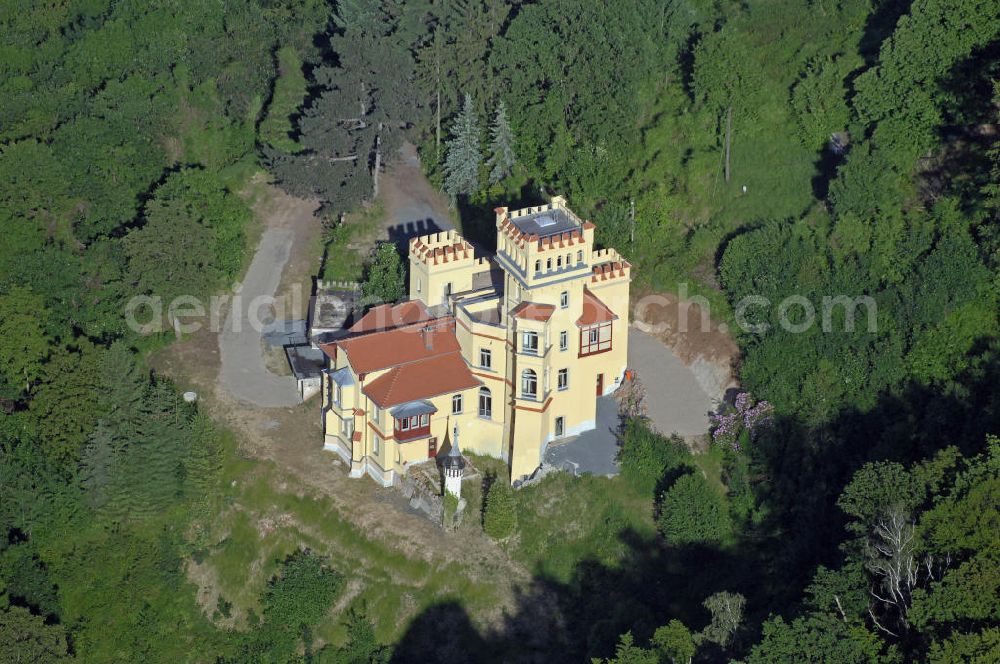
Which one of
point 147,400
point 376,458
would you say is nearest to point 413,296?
point 376,458

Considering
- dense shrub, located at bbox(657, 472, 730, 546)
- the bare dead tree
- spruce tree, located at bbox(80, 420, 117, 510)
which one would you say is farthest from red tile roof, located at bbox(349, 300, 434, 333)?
the bare dead tree

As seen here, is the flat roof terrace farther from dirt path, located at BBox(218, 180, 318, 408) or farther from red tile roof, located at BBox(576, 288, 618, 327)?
dirt path, located at BBox(218, 180, 318, 408)

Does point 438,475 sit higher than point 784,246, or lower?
lower

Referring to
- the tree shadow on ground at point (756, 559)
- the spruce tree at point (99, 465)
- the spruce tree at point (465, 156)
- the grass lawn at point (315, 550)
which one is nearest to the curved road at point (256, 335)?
the grass lawn at point (315, 550)

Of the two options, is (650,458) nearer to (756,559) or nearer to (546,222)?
(756,559)

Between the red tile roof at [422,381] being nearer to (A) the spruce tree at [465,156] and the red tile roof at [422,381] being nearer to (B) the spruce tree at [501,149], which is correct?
(A) the spruce tree at [465,156]

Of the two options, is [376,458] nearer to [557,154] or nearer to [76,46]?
[557,154]

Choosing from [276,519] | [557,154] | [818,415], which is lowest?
[276,519]

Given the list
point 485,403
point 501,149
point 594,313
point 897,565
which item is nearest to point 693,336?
point 594,313
